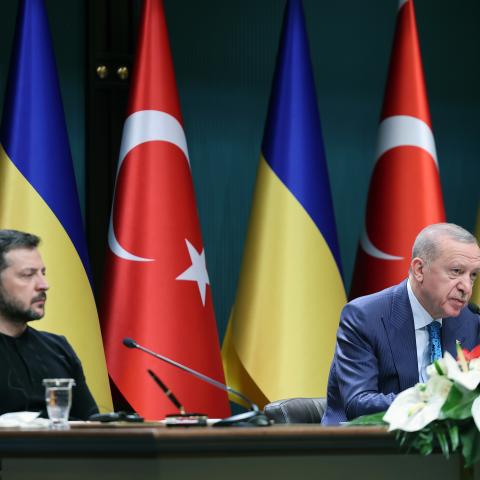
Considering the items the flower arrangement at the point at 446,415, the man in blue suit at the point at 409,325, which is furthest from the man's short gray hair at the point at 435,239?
the flower arrangement at the point at 446,415

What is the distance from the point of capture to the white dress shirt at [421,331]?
348cm

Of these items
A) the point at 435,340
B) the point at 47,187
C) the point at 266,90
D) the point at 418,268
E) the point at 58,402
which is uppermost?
the point at 266,90

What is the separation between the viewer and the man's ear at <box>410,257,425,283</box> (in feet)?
11.6

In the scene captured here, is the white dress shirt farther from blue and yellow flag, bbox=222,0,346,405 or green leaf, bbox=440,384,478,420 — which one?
blue and yellow flag, bbox=222,0,346,405

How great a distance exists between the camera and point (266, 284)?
486cm

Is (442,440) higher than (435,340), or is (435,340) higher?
(435,340)

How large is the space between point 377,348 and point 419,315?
20 cm

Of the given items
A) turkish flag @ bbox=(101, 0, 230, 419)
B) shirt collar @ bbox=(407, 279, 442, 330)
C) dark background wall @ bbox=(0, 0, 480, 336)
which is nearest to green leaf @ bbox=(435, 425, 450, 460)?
shirt collar @ bbox=(407, 279, 442, 330)

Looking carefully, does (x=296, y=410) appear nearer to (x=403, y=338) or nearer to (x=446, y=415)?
(x=403, y=338)

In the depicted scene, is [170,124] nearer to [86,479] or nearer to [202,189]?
[202,189]

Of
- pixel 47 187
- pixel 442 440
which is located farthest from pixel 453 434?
pixel 47 187

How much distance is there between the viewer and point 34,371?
141 inches

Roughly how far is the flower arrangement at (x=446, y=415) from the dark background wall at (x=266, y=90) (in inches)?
121

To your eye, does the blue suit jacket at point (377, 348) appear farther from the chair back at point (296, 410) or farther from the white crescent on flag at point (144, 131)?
the white crescent on flag at point (144, 131)
